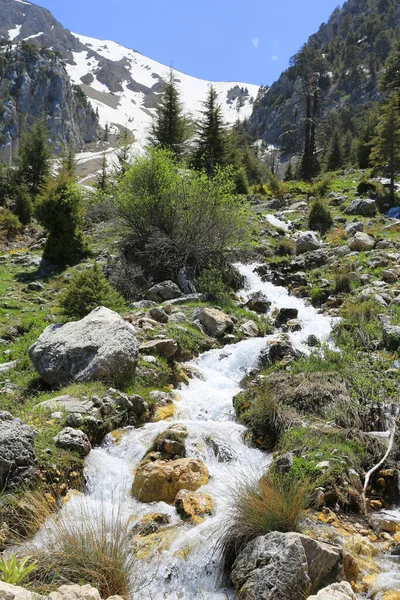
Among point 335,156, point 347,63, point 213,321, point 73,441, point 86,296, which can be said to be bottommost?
point 73,441

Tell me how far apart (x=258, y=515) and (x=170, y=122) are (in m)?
35.0

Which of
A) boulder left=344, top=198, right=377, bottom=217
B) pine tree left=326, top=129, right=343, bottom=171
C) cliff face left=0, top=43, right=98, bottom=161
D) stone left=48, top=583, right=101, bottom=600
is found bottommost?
stone left=48, top=583, right=101, bottom=600

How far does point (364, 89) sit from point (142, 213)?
110663 millimetres

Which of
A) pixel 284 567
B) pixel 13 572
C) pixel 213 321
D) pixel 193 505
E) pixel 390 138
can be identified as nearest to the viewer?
pixel 13 572

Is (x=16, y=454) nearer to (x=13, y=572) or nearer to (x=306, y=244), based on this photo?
(x=13, y=572)

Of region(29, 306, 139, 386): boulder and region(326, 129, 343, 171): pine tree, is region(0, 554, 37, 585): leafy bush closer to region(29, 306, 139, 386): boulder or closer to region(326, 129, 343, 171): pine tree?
region(29, 306, 139, 386): boulder

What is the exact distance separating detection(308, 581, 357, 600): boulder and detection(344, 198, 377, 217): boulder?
69.7 feet

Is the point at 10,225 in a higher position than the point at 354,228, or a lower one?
lower

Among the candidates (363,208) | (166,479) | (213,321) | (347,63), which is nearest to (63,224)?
(213,321)

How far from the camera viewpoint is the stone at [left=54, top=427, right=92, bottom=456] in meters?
6.01

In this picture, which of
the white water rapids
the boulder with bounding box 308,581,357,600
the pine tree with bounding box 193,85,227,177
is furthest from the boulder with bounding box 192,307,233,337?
the pine tree with bounding box 193,85,227,177

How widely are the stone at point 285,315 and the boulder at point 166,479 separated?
7.71 metres

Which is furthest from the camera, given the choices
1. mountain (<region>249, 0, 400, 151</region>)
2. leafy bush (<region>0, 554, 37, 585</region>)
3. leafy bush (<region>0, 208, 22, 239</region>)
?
mountain (<region>249, 0, 400, 151</region>)

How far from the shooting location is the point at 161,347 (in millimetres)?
9750
